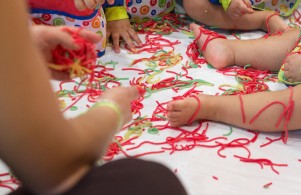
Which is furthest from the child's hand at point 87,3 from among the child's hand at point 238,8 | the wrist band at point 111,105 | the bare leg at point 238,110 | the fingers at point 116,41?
the wrist band at point 111,105

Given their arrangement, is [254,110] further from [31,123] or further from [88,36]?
[31,123]

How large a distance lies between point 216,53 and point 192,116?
1.05ft

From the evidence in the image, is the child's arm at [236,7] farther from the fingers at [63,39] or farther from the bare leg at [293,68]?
the fingers at [63,39]

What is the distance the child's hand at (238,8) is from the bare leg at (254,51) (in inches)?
5.9

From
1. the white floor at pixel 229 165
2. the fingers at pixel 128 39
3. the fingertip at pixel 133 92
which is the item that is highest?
the fingertip at pixel 133 92

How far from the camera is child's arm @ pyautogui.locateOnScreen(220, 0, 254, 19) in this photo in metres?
1.35

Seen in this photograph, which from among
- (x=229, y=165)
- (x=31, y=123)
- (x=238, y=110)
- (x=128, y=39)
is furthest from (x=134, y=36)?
(x=31, y=123)

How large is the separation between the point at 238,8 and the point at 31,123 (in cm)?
105

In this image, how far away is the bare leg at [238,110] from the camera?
949 millimetres

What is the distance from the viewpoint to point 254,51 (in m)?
1.22

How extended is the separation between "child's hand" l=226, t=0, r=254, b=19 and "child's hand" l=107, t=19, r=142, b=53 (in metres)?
0.31

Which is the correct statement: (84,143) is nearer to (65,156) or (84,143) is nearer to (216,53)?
(65,156)

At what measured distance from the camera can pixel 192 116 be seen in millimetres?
965

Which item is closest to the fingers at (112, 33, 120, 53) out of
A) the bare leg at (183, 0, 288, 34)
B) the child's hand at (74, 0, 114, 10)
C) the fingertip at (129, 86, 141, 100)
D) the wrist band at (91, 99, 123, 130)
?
the child's hand at (74, 0, 114, 10)
